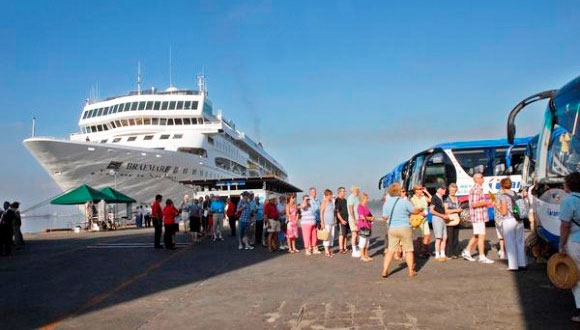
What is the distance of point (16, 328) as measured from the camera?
17.7ft

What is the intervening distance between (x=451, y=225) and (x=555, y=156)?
261 cm

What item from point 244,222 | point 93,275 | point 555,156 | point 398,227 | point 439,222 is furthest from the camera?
point 244,222

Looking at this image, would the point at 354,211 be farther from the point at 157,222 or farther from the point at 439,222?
the point at 157,222

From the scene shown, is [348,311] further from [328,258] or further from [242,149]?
[242,149]

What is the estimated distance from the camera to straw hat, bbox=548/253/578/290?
5.00 meters

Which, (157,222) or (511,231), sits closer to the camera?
(511,231)

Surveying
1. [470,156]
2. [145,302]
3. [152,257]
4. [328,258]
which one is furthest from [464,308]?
[470,156]

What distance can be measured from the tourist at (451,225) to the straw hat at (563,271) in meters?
4.93

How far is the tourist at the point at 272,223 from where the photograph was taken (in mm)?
12938

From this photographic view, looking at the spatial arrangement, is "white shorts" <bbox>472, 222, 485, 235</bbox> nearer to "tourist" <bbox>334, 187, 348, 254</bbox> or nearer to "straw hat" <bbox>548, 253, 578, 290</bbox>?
"tourist" <bbox>334, 187, 348, 254</bbox>

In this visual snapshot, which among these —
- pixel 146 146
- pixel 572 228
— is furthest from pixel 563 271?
pixel 146 146

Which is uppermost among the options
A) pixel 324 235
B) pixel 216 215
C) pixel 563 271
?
pixel 216 215

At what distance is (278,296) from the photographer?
688 cm

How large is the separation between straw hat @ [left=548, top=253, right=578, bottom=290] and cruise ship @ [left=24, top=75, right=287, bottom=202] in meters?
30.5
